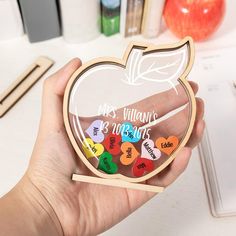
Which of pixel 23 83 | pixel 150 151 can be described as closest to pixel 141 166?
pixel 150 151

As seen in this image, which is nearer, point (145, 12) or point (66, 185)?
point (66, 185)

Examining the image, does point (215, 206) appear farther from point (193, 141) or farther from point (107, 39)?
point (107, 39)

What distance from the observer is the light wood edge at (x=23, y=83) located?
0.68m

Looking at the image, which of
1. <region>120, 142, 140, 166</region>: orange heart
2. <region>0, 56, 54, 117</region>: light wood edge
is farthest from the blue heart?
<region>0, 56, 54, 117</region>: light wood edge

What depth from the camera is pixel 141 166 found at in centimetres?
54

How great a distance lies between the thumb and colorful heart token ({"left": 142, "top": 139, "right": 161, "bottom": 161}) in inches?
4.7

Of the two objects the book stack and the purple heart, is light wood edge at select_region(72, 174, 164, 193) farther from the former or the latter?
the book stack

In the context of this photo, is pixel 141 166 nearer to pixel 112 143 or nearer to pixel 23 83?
pixel 112 143

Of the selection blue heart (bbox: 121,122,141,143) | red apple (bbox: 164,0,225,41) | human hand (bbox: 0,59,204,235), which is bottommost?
human hand (bbox: 0,59,204,235)

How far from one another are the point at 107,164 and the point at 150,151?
60 millimetres

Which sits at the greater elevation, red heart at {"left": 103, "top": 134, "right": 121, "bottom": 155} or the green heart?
red heart at {"left": 103, "top": 134, "right": 121, "bottom": 155}

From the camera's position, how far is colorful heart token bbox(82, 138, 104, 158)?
536 millimetres

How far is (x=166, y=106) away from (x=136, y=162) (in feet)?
0.29

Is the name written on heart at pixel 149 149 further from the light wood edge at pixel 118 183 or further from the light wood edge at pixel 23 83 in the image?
the light wood edge at pixel 23 83
